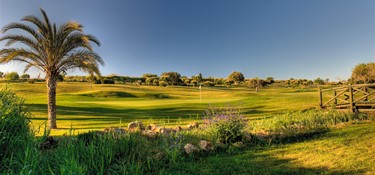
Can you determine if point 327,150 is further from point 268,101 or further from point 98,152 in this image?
point 268,101

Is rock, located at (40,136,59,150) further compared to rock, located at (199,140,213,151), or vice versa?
rock, located at (199,140,213,151)

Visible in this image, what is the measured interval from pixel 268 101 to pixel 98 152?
75.4ft

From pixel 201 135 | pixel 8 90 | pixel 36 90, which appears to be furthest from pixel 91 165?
pixel 36 90

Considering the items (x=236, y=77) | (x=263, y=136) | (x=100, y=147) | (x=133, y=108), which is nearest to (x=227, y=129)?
(x=263, y=136)

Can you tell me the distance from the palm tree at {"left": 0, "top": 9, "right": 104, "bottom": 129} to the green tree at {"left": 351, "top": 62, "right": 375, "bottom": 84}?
50693 mm

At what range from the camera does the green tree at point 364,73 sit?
55.9 m

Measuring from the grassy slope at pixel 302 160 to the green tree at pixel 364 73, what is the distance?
5240cm

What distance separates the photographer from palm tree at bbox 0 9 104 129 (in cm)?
1872

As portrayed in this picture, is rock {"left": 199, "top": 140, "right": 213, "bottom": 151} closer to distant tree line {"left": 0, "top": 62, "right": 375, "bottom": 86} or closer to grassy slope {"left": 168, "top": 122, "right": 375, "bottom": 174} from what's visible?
grassy slope {"left": 168, "top": 122, "right": 375, "bottom": 174}

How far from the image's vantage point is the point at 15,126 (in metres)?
6.18

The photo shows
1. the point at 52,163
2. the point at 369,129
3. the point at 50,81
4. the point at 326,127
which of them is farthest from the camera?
the point at 50,81

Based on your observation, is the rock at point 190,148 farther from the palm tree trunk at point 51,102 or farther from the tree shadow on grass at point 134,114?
the palm tree trunk at point 51,102

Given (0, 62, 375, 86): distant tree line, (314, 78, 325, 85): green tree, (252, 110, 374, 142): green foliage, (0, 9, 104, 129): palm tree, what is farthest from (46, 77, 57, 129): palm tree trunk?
(314, 78, 325, 85): green tree

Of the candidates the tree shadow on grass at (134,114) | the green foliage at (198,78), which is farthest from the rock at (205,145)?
the green foliage at (198,78)
